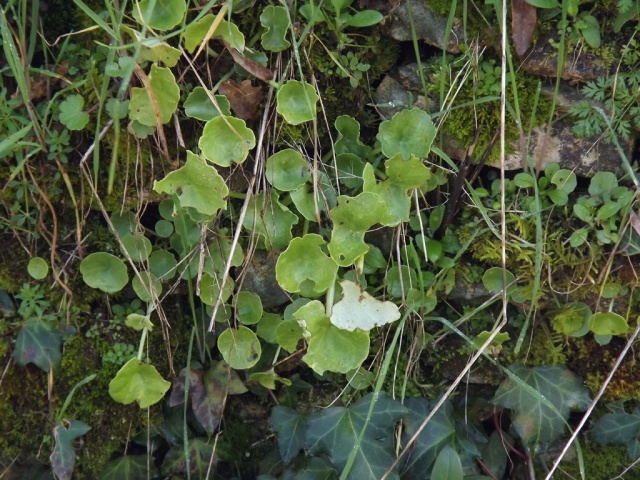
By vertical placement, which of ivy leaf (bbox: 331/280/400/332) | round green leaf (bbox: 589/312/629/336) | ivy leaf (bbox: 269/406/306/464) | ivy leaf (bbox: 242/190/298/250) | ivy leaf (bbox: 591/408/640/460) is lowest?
ivy leaf (bbox: 269/406/306/464)

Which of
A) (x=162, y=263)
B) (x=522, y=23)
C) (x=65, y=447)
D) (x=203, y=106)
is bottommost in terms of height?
(x=65, y=447)

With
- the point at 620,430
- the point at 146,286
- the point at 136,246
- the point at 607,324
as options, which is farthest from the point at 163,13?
the point at 620,430

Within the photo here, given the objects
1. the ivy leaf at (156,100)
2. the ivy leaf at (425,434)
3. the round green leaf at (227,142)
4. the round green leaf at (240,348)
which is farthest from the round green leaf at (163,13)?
the ivy leaf at (425,434)

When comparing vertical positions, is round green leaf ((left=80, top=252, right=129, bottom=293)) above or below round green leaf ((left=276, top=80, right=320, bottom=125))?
below

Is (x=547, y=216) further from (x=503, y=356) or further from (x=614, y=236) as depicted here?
(x=503, y=356)

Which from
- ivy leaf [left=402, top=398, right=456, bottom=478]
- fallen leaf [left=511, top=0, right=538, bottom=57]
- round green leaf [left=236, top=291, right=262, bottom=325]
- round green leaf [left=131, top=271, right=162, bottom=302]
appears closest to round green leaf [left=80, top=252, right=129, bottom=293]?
round green leaf [left=131, top=271, right=162, bottom=302]

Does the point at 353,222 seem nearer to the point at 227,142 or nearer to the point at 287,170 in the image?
the point at 287,170

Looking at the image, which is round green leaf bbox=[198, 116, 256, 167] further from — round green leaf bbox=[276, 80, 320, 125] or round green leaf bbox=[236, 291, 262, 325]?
round green leaf bbox=[236, 291, 262, 325]
